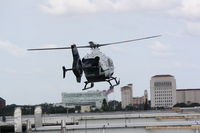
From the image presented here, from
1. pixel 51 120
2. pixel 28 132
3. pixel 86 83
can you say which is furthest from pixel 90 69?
Answer: pixel 28 132

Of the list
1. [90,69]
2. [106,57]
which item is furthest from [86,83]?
[106,57]

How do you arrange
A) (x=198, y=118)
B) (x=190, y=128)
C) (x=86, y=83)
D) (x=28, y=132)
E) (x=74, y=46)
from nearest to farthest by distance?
1. (x=190, y=128)
2. (x=28, y=132)
3. (x=198, y=118)
4. (x=86, y=83)
5. (x=74, y=46)

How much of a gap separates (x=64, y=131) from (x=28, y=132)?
2733 mm

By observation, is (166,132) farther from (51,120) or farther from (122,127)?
(51,120)

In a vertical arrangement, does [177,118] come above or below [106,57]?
below

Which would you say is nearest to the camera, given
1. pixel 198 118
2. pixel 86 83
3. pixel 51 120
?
pixel 198 118

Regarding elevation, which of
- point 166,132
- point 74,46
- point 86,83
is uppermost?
point 74,46

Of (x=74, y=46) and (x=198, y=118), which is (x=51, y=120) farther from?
(x=198, y=118)

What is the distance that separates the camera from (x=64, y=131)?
3130cm

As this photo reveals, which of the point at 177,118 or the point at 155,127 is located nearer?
the point at 155,127

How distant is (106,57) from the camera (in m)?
65.9

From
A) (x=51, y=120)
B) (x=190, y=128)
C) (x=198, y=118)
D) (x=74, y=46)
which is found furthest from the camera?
(x=51, y=120)

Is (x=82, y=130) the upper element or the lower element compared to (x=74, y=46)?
lower

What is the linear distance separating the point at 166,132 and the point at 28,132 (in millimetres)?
8006
